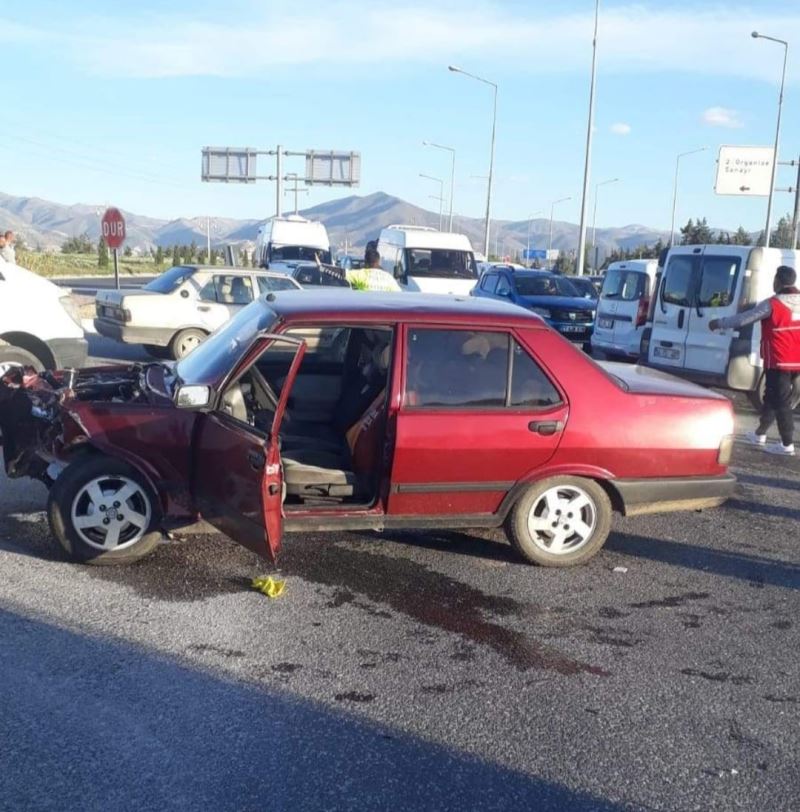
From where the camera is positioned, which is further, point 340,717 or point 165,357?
point 165,357

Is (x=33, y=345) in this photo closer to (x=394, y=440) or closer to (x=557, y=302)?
(x=394, y=440)

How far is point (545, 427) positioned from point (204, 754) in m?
2.87

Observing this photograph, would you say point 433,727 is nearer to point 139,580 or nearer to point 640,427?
point 139,580

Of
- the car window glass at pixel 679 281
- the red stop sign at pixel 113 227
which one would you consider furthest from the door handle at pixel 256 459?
the red stop sign at pixel 113 227

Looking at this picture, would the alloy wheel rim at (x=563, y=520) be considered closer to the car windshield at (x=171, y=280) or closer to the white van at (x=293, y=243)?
the car windshield at (x=171, y=280)

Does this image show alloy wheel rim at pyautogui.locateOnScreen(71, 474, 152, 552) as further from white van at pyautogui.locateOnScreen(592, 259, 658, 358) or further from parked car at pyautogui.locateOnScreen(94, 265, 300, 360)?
white van at pyautogui.locateOnScreen(592, 259, 658, 358)

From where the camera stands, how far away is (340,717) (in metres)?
4.01

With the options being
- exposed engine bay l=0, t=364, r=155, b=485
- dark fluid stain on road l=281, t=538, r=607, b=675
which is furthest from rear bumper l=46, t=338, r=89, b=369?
dark fluid stain on road l=281, t=538, r=607, b=675

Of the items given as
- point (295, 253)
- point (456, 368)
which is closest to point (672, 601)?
point (456, 368)

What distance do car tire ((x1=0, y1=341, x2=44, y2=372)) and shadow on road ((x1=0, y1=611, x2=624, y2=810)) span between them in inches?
213

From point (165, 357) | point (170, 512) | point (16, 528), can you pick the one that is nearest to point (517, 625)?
point (170, 512)

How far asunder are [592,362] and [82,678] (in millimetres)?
3481

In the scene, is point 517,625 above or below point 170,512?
below

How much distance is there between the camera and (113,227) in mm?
18359
